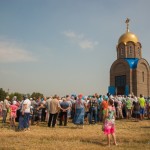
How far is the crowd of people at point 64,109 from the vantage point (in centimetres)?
1327

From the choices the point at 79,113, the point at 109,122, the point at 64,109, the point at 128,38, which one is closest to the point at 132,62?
the point at 128,38

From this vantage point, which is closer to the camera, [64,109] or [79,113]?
[79,113]

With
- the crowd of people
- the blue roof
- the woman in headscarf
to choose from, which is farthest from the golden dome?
the woman in headscarf

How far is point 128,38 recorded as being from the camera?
43969mm

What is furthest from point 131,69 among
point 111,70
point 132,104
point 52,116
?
point 52,116

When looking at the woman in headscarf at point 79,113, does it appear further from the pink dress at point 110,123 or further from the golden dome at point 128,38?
the golden dome at point 128,38

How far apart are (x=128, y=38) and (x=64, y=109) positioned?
31.6 meters

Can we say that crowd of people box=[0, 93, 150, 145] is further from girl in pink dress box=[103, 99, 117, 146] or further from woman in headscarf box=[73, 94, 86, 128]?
girl in pink dress box=[103, 99, 117, 146]

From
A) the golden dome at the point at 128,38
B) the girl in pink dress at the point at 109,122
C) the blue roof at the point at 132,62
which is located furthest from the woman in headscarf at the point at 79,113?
the golden dome at the point at 128,38

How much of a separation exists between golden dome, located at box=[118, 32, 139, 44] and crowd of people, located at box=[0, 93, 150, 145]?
25399 millimetres

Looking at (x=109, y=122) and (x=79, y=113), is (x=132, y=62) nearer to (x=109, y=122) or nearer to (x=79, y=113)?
(x=79, y=113)

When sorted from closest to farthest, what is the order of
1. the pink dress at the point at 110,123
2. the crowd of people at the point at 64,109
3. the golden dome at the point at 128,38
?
the pink dress at the point at 110,123 < the crowd of people at the point at 64,109 < the golden dome at the point at 128,38

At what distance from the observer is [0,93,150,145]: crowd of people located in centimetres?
1327

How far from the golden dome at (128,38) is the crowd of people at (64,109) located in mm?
25399
